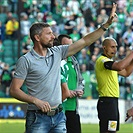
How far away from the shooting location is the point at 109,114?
10.5 meters

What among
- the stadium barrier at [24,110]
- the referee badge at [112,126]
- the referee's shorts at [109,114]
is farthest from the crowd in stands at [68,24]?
the referee badge at [112,126]

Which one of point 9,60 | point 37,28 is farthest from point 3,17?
point 37,28

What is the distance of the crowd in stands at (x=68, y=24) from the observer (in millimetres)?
25609

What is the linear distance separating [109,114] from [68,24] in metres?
16.8

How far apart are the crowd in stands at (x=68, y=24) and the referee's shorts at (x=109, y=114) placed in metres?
14.3

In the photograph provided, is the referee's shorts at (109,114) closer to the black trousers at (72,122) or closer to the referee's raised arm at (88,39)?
the black trousers at (72,122)

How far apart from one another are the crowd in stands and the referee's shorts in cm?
1432

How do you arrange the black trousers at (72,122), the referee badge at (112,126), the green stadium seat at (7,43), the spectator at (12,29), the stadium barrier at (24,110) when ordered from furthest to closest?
the spectator at (12,29) → the green stadium seat at (7,43) → the stadium barrier at (24,110) → the referee badge at (112,126) → the black trousers at (72,122)

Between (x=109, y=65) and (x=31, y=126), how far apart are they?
2.89m

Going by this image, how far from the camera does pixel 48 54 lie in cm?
762

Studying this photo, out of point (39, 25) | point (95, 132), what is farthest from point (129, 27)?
point (39, 25)

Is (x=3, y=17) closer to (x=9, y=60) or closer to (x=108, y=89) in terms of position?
(x=9, y=60)

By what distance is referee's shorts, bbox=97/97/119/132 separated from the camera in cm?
1039

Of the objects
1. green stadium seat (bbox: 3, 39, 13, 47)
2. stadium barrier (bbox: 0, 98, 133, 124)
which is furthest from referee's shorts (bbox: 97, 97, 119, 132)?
green stadium seat (bbox: 3, 39, 13, 47)
